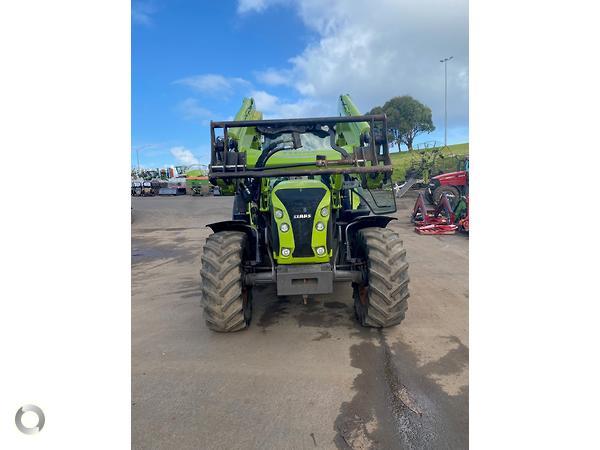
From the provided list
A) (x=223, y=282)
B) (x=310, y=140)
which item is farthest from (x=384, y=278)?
(x=310, y=140)

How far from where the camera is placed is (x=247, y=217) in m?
5.23

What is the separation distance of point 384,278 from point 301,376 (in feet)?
4.12

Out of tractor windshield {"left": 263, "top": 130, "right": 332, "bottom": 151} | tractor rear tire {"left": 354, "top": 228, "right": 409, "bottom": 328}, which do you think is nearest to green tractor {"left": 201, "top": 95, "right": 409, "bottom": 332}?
tractor rear tire {"left": 354, "top": 228, "right": 409, "bottom": 328}

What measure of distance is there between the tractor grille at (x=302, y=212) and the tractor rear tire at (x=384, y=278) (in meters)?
0.62

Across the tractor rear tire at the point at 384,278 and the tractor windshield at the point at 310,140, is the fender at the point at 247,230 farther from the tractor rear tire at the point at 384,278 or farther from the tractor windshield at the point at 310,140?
the tractor rear tire at the point at 384,278

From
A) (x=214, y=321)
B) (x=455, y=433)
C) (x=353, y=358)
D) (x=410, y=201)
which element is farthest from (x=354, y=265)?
(x=410, y=201)

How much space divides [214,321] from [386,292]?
1.83 m

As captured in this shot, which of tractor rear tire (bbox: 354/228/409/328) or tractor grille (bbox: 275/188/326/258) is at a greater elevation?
tractor grille (bbox: 275/188/326/258)

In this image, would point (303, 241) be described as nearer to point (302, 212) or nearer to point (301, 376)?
point (302, 212)

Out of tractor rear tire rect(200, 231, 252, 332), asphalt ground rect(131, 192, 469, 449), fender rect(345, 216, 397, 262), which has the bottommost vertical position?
asphalt ground rect(131, 192, 469, 449)

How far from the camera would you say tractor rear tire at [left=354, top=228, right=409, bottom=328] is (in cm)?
373

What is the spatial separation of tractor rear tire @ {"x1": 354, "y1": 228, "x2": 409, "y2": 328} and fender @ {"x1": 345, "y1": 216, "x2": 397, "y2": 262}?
0.59 feet

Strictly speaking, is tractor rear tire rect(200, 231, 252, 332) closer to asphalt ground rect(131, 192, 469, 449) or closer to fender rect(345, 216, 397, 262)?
asphalt ground rect(131, 192, 469, 449)

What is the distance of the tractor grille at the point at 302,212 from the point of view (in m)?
3.88
